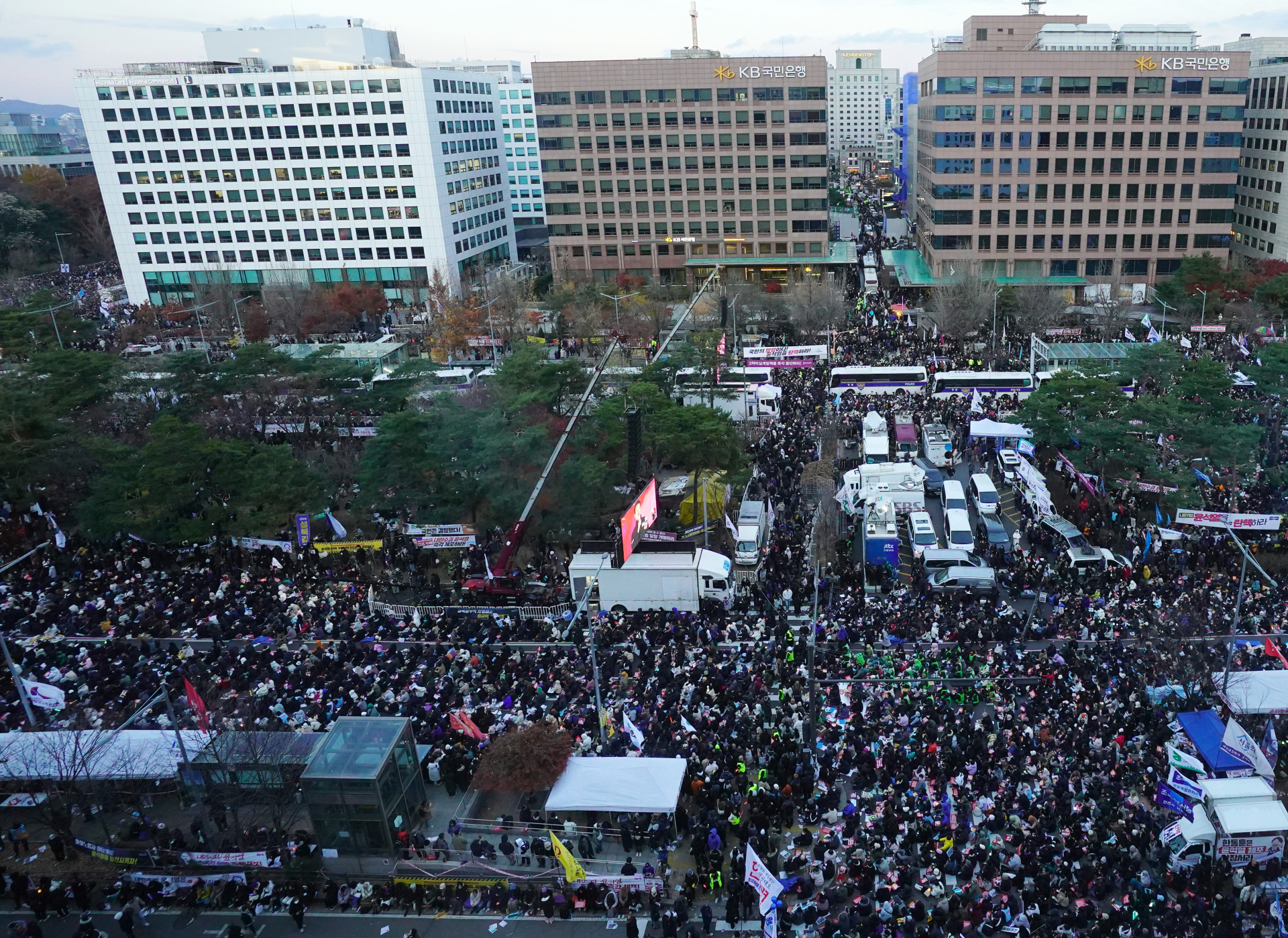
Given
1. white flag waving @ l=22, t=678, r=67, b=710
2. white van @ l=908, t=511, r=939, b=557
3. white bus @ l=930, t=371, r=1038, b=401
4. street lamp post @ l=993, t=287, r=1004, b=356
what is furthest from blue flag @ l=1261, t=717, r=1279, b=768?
street lamp post @ l=993, t=287, r=1004, b=356

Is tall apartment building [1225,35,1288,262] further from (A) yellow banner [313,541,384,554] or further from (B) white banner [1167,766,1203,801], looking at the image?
(A) yellow banner [313,541,384,554]

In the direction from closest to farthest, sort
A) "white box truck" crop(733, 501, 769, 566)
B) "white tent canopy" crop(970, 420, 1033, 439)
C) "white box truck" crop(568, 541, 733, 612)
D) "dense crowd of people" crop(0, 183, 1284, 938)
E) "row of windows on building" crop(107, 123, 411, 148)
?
"dense crowd of people" crop(0, 183, 1284, 938) → "white box truck" crop(568, 541, 733, 612) → "white box truck" crop(733, 501, 769, 566) → "white tent canopy" crop(970, 420, 1033, 439) → "row of windows on building" crop(107, 123, 411, 148)

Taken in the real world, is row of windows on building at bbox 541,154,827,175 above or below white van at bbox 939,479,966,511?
above

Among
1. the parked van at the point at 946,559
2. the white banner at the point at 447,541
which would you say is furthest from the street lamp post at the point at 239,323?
the parked van at the point at 946,559

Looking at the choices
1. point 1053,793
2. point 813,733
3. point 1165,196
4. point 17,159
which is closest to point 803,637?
point 813,733

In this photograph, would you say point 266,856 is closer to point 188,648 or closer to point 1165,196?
point 188,648

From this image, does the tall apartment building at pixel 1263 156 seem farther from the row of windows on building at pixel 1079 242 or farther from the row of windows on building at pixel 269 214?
the row of windows on building at pixel 269 214

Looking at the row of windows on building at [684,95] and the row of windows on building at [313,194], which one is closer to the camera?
the row of windows on building at [684,95]
